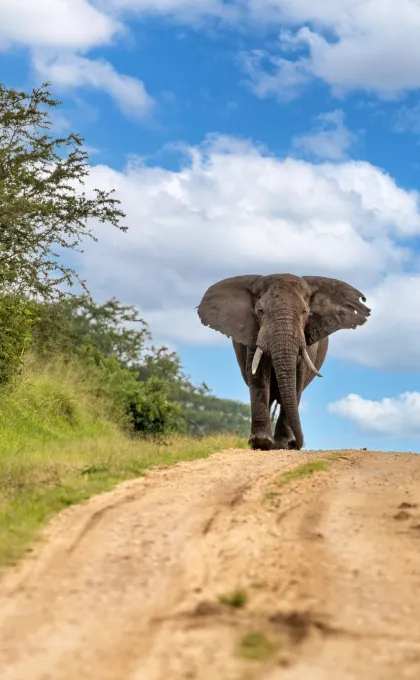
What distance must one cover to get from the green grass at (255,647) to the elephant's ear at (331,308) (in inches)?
517

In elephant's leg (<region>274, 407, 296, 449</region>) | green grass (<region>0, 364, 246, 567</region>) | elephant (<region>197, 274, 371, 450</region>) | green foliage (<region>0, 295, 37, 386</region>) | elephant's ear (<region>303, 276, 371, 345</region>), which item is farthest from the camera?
green foliage (<region>0, 295, 37, 386</region>)

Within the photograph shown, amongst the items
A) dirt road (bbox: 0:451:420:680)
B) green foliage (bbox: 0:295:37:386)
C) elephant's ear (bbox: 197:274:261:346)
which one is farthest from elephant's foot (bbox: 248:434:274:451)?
dirt road (bbox: 0:451:420:680)

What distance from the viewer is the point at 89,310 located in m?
36.5

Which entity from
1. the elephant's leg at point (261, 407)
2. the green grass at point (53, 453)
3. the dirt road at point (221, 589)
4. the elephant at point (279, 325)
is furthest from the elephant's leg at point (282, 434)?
the dirt road at point (221, 589)

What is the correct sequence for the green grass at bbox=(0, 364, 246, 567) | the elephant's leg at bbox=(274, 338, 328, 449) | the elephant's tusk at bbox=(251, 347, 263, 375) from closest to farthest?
the green grass at bbox=(0, 364, 246, 567) < the elephant's tusk at bbox=(251, 347, 263, 375) < the elephant's leg at bbox=(274, 338, 328, 449)

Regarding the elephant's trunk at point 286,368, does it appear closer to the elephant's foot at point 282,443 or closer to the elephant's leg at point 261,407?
the elephant's leg at point 261,407

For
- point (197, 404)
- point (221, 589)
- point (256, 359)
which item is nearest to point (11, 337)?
point (256, 359)

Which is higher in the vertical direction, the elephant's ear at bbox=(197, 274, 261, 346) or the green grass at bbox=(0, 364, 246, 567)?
the elephant's ear at bbox=(197, 274, 261, 346)

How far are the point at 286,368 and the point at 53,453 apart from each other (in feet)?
18.3

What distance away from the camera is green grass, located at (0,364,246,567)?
721 cm

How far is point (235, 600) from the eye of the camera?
4.66m

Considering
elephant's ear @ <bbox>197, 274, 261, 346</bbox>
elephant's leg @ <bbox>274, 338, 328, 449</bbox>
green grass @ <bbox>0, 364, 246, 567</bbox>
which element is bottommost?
green grass @ <bbox>0, 364, 246, 567</bbox>

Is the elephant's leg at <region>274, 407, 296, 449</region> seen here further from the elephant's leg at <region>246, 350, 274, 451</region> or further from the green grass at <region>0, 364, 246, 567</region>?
the green grass at <region>0, 364, 246, 567</region>

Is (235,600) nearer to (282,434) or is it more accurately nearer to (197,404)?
(282,434)
